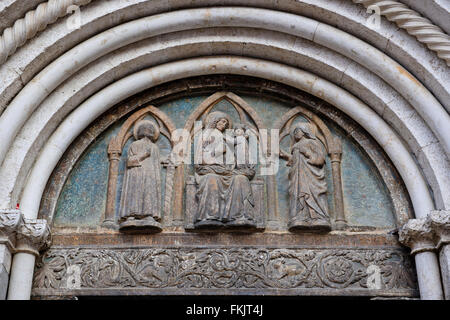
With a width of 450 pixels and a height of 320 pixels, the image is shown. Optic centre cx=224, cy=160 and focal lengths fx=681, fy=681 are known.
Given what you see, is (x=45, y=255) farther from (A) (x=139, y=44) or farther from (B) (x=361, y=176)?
(B) (x=361, y=176)

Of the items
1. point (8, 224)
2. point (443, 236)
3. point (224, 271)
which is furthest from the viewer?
point (224, 271)

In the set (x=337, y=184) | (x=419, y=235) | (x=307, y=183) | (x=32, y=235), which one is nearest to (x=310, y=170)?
(x=307, y=183)

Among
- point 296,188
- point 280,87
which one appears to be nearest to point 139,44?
point 280,87

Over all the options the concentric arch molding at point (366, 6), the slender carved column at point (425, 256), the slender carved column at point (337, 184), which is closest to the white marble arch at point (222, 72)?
the slender carved column at point (425, 256)

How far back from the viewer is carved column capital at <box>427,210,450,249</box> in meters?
5.93

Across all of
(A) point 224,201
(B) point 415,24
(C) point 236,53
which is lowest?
(A) point 224,201

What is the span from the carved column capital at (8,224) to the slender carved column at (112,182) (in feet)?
2.94

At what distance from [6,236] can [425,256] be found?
12.2 feet

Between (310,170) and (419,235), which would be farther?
(310,170)

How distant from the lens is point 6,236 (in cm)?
591

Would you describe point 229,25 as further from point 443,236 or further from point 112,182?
point 443,236

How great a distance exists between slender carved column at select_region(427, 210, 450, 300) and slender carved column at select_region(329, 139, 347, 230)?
872 millimetres

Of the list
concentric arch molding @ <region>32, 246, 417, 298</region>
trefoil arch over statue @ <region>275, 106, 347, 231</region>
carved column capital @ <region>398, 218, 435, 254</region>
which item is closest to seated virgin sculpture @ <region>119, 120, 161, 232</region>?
concentric arch molding @ <region>32, 246, 417, 298</region>

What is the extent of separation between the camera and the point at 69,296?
20.3 ft
